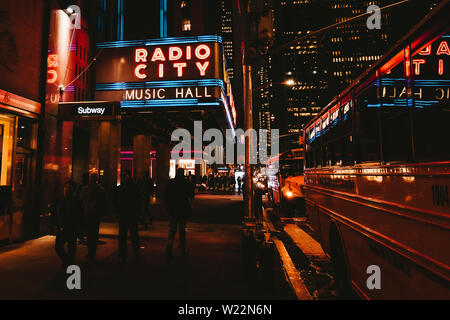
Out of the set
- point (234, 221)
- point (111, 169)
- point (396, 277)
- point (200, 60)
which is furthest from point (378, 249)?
point (111, 169)

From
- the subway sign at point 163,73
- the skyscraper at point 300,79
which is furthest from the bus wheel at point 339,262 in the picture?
the skyscraper at point 300,79

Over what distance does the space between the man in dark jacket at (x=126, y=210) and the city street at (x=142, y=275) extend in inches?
15.7

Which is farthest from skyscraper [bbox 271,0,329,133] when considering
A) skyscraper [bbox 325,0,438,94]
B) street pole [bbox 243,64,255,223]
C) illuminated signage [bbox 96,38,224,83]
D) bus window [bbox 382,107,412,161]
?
bus window [bbox 382,107,412,161]

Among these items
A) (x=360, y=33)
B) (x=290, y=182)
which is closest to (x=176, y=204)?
(x=290, y=182)

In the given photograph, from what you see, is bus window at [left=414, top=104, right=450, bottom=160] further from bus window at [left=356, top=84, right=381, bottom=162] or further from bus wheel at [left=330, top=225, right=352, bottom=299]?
bus wheel at [left=330, top=225, right=352, bottom=299]

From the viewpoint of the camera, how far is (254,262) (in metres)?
5.35

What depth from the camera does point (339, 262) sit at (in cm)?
Answer: 520

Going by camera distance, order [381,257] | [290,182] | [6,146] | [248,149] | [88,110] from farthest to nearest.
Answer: [290,182] < [88,110] < [248,149] < [6,146] < [381,257]

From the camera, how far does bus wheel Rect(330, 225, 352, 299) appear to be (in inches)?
192

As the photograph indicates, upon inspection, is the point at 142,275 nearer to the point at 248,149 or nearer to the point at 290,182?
the point at 248,149

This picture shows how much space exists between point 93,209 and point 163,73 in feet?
25.3

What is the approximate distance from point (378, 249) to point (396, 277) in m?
0.45

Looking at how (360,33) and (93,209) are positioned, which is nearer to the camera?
(93,209)
